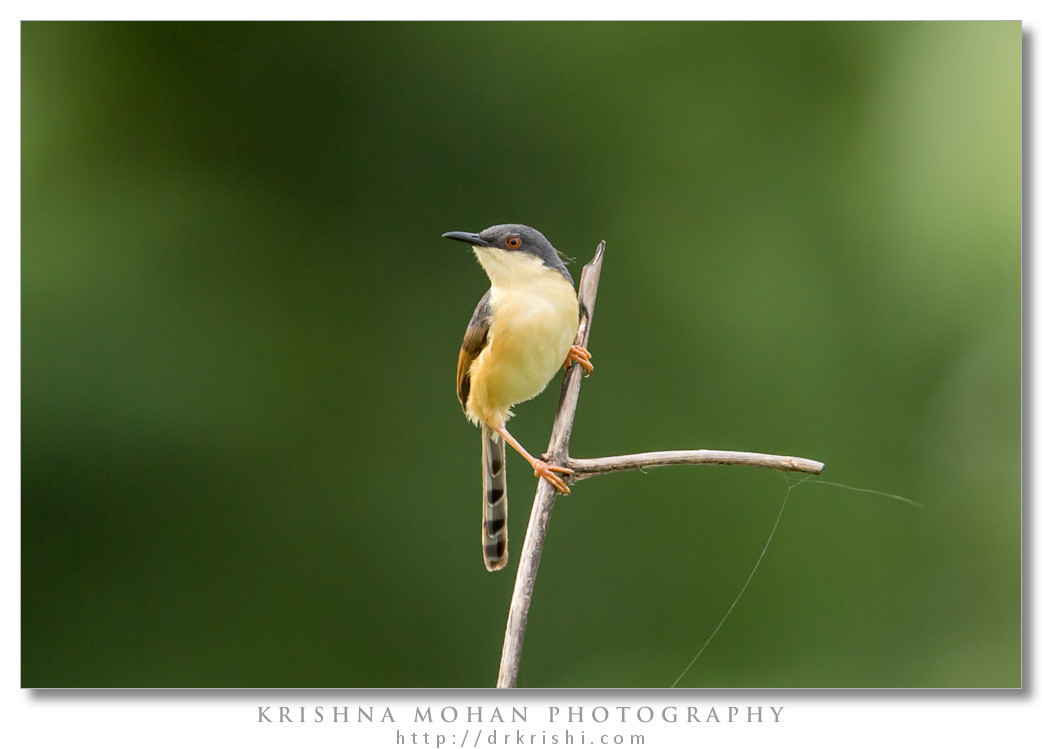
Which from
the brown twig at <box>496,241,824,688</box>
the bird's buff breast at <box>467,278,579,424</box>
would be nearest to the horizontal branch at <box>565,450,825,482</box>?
the brown twig at <box>496,241,824,688</box>

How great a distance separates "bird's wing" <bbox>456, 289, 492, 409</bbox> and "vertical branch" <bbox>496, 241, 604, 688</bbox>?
0.99 ft

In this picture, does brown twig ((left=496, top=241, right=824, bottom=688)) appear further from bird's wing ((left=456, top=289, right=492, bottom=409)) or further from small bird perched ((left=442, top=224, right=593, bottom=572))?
bird's wing ((left=456, top=289, right=492, bottom=409))

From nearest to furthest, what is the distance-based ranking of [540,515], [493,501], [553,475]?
[540,515]
[553,475]
[493,501]

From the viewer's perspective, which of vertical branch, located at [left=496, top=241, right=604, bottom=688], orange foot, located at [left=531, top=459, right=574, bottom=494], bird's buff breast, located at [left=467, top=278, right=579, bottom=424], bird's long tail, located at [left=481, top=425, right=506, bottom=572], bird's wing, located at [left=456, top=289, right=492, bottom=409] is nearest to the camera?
vertical branch, located at [left=496, top=241, right=604, bottom=688]

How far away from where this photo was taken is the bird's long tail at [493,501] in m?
3.19

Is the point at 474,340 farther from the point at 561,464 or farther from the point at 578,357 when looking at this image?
the point at 561,464

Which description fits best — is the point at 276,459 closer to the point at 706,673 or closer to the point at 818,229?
the point at 706,673

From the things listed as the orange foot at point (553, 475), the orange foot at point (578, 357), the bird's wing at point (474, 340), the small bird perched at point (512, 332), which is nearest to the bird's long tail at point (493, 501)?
the small bird perched at point (512, 332)

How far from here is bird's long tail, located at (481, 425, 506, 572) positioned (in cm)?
319

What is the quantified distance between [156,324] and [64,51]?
1.03 m

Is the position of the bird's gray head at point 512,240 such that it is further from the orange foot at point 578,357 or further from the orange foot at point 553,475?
the orange foot at point 553,475

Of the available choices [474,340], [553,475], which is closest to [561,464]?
[553,475]

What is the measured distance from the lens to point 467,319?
3721mm

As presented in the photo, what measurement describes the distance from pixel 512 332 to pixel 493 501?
69cm
